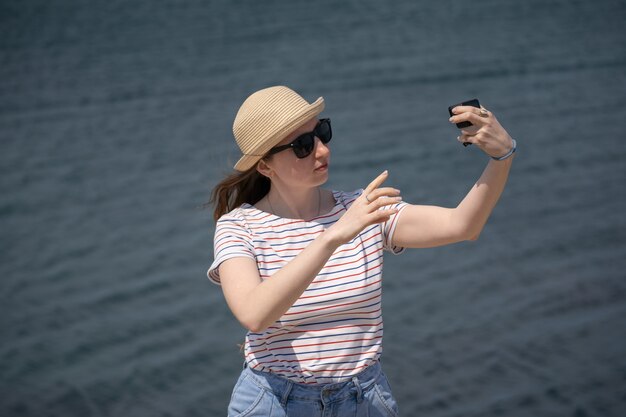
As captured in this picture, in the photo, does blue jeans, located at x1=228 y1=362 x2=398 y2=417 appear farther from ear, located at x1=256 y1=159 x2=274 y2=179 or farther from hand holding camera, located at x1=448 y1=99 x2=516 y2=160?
hand holding camera, located at x1=448 y1=99 x2=516 y2=160

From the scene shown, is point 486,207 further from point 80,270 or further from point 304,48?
point 304,48

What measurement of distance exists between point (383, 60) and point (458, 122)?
23.0 feet

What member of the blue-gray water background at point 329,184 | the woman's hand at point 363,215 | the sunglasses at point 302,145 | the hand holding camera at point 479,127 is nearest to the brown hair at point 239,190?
the sunglasses at point 302,145

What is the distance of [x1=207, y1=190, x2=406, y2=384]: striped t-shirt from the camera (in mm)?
2299

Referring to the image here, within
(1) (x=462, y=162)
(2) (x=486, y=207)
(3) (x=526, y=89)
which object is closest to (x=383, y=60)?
(3) (x=526, y=89)

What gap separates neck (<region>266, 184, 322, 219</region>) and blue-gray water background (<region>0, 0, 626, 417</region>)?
4.28 ft

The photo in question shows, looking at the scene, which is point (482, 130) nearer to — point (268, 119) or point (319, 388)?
point (268, 119)

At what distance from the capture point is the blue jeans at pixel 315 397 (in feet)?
7.61

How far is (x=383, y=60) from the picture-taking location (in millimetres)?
8992

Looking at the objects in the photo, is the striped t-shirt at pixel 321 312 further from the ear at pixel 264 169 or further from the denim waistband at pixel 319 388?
the ear at pixel 264 169

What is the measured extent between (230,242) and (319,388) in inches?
18.3

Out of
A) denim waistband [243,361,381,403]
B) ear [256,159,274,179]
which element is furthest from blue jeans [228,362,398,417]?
ear [256,159,274,179]

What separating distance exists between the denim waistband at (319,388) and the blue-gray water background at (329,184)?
5.22ft

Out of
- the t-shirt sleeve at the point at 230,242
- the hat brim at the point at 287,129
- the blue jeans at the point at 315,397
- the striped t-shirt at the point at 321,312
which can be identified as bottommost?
the blue jeans at the point at 315,397
